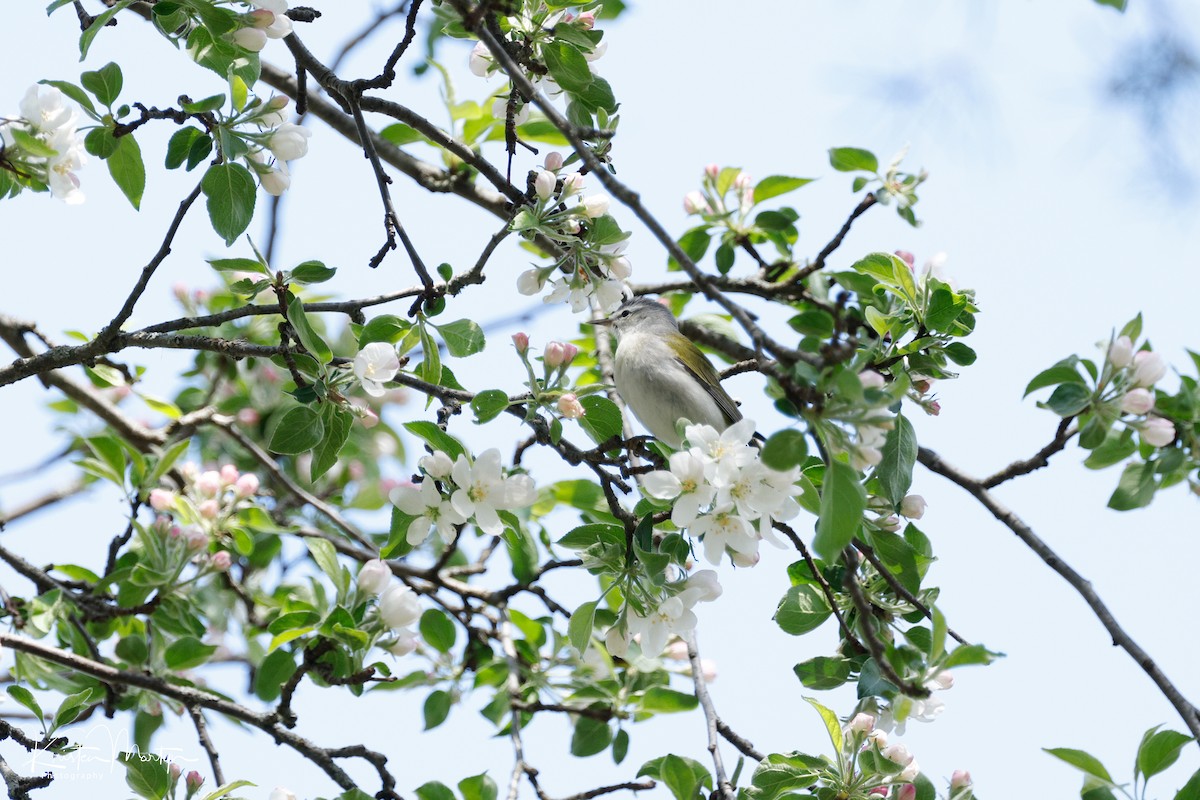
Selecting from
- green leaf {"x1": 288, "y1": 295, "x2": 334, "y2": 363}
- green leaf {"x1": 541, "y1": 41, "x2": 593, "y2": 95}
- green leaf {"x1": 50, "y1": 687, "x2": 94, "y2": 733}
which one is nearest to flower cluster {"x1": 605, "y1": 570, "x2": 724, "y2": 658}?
green leaf {"x1": 288, "y1": 295, "x2": 334, "y2": 363}

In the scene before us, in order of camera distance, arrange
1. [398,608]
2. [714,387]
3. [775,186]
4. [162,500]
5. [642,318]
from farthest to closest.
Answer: [642,318] < [714,387] < [775,186] < [162,500] < [398,608]

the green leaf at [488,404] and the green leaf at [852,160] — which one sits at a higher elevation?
the green leaf at [852,160]

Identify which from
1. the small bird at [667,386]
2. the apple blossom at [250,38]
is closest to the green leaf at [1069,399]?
the small bird at [667,386]

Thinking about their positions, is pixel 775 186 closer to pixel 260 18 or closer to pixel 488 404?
pixel 488 404

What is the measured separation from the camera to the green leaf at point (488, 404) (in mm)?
2594

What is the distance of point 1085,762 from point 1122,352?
3.11 ft

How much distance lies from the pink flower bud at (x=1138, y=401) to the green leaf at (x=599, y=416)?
122cm

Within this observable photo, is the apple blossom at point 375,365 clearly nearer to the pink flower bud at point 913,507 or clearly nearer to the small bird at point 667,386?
the pink flower bud at point 913,507

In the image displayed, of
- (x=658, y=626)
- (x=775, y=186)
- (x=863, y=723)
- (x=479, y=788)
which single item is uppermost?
(x=775, y=186)

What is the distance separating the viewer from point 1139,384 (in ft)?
8.00

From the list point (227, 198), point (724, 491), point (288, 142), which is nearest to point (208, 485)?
point (227, 198)

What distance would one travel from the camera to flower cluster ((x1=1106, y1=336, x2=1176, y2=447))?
2400mm

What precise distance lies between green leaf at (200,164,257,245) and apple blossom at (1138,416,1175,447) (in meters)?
2.20

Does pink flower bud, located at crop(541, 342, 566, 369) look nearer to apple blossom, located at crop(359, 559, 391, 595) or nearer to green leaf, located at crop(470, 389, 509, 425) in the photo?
green leaf, located at crop(470, 389, 509, 425)
